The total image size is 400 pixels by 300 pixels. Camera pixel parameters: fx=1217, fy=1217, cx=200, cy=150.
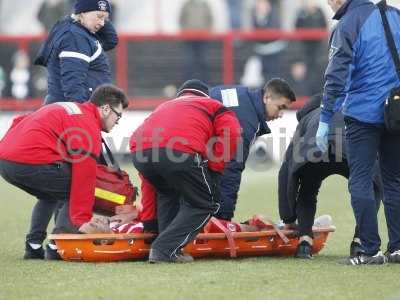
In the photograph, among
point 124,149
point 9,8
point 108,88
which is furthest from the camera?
point 9,8

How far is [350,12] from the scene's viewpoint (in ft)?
29.5

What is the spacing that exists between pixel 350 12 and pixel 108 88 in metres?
2.03

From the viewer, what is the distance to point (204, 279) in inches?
331

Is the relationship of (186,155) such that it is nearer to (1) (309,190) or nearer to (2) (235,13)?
(1) (309,190)

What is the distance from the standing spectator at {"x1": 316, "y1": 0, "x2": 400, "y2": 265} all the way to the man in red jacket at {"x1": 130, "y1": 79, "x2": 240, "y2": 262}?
770mm

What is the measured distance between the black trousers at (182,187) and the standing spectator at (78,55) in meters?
1.33

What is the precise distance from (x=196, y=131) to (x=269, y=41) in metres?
14.1

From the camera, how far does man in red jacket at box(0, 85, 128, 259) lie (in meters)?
9.46

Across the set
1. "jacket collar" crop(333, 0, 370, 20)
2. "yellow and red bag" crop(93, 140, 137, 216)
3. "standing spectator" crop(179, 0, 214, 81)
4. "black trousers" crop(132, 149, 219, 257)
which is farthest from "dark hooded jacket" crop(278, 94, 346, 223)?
"standing spectator" crop(179, 0, 214, 81)

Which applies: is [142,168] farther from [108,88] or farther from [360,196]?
[360,196]

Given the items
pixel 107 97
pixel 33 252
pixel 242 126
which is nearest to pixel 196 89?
pixel 242 126

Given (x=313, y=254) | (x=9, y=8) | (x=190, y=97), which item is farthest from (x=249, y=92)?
(x=9, y=8)

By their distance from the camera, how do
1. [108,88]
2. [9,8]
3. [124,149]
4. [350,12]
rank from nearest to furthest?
1. [350,12]
2. [108,88]
3. [124,149]
4. [9,8]

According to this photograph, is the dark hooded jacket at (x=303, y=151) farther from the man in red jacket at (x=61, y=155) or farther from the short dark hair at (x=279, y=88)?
the man in red jacket at (x=61, y=155)
